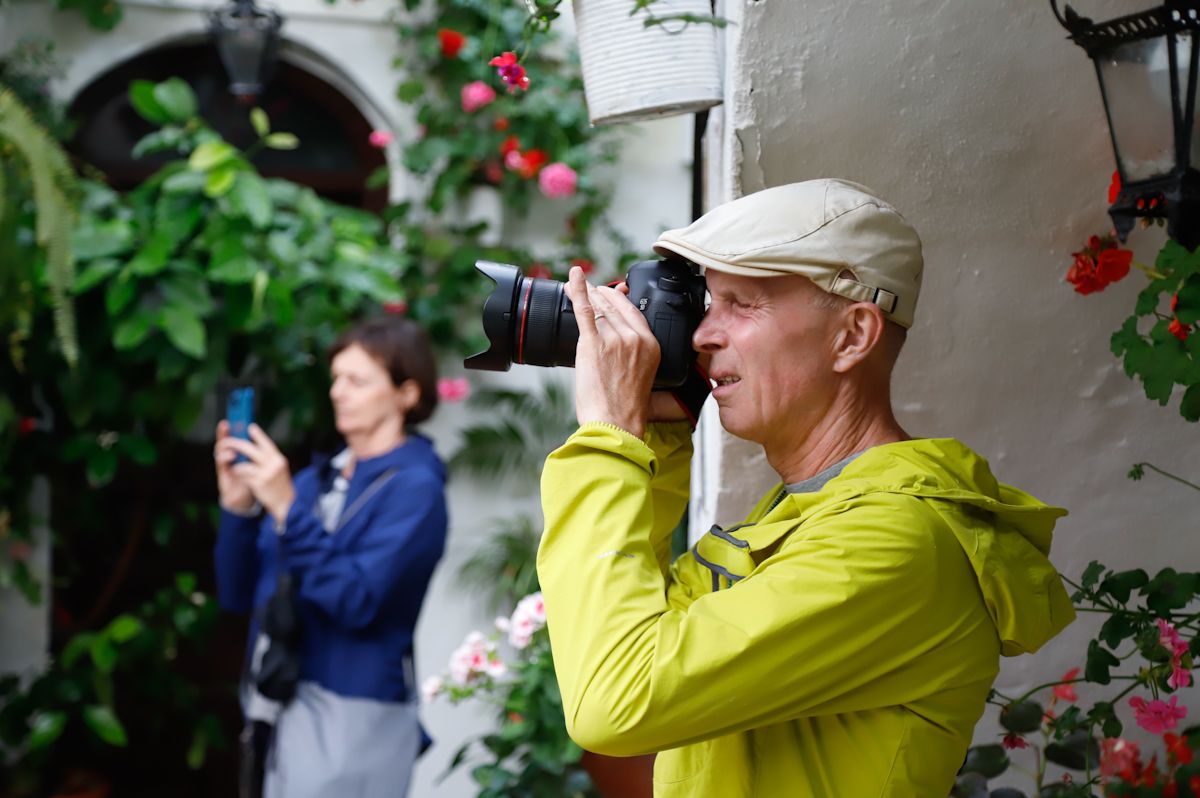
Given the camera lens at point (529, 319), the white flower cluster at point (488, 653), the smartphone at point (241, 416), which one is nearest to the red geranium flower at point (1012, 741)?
the camera lens at point (529, 319)

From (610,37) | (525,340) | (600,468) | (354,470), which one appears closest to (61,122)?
(354,470)

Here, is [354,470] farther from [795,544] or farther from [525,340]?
[795,544]

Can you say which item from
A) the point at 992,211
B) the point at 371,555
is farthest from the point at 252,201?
the point at 992,211

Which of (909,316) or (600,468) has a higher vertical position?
(909,316)

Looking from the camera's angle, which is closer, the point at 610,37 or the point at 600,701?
the point at 600,701

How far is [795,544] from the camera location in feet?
3.89

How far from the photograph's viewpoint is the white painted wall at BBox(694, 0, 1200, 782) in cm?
180

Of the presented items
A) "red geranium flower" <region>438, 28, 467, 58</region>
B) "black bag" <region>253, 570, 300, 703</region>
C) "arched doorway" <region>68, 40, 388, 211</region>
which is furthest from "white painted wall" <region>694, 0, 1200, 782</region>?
"arched doorway" <region>68, 40, 388, 211</region>

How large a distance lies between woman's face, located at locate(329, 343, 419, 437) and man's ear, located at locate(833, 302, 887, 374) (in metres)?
1.91

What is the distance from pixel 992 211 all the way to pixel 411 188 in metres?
2.91

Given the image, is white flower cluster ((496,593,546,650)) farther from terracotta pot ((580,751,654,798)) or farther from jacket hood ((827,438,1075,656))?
jacket hood ((827,438,1075,656))

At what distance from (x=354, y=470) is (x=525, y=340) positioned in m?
1.73

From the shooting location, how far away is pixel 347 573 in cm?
277

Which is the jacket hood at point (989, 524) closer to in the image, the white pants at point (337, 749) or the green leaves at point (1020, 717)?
the green leaves at point (1020, 717)
